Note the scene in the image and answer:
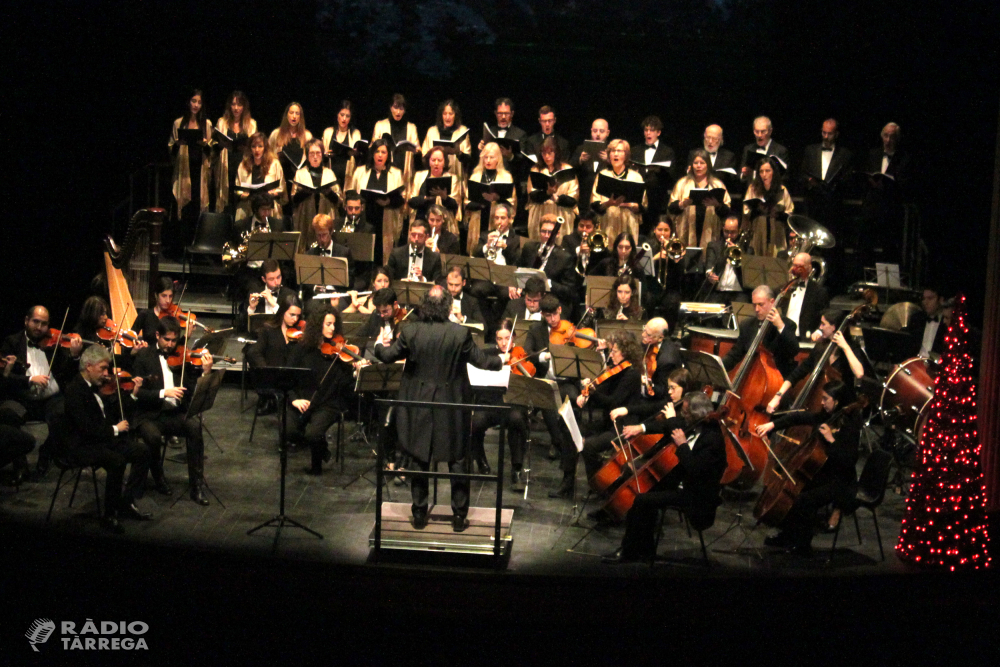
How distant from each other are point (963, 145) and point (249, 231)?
658cm

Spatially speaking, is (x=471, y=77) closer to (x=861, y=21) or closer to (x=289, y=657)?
(x=861, y=21)

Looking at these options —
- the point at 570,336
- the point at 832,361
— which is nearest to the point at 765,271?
the point at 832,361

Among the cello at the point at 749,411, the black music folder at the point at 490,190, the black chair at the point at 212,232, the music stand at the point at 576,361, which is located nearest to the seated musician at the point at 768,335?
the cello at the point at 749,411

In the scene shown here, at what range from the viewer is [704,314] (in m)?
9.41

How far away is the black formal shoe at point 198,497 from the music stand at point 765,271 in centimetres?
470

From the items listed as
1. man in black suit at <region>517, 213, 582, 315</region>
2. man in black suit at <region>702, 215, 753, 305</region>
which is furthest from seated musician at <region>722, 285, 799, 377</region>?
man in black suit at <region>517, 213, 582, 315</region>

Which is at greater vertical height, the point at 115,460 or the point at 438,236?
the point at 438,236

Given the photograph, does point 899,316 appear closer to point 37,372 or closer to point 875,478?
point 875,478

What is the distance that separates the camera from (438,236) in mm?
10203

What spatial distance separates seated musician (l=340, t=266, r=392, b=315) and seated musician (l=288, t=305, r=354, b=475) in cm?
83

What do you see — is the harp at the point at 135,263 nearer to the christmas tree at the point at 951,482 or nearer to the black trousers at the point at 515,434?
the black trousers at the point at 515,434

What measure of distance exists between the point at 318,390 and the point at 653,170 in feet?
13.6

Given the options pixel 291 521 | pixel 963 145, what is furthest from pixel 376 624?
pixel 963 145

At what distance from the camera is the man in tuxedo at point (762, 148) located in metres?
10.5
